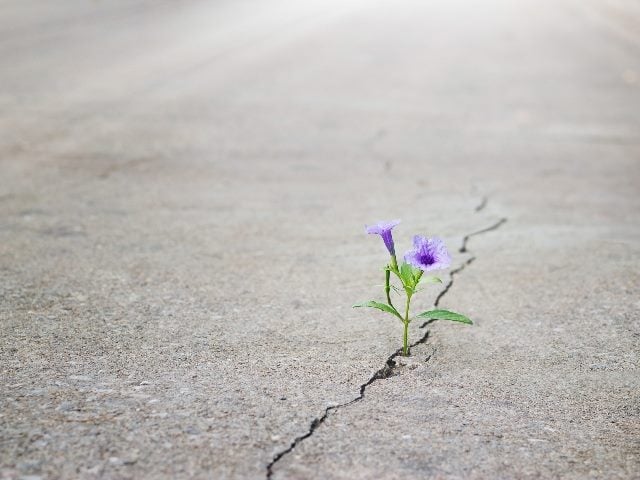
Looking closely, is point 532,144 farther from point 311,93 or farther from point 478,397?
point 478,397

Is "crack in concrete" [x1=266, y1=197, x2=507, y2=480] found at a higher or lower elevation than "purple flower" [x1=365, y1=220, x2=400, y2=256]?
lower

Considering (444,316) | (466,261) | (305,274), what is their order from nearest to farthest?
(444,316) < (305,274) < (466,261)

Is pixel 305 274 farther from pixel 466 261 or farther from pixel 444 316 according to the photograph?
pixel 444 316

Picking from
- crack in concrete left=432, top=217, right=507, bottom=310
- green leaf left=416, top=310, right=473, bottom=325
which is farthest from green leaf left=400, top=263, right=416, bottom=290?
crack in concrete left=432, top=217, right=507, bottom=310

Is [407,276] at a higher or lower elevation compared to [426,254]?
lower

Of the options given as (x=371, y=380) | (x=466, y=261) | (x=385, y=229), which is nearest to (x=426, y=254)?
(x=385, y=229)

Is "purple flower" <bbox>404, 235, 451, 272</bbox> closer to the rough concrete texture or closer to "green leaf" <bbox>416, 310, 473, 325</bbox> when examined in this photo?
"green leaf" <bbox>416, 310, 473, 325</bbox>

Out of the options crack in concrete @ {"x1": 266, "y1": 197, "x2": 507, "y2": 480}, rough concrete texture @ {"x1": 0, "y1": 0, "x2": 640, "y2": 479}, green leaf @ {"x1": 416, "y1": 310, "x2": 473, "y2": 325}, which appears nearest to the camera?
crack in concrete @ {"x1": 266, "y1": 197, "x2": 507, "y2": 480}

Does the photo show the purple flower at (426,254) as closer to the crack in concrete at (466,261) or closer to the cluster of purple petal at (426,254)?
the cluster of purple petal at (426,254)
